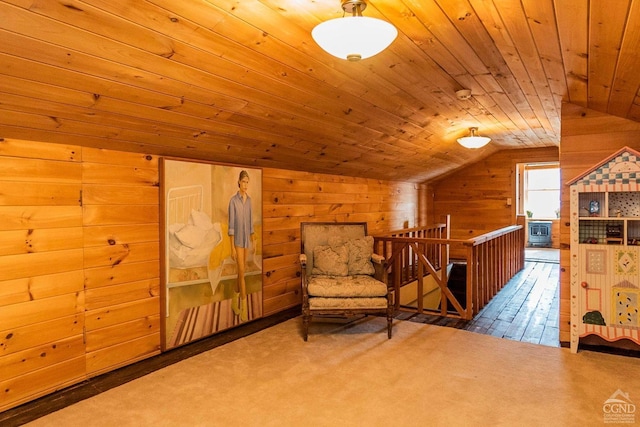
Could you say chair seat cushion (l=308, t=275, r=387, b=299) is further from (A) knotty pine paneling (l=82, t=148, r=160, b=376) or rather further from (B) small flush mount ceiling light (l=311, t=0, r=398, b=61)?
(B) small flush mount ceiling light (l=311, t=0, r=398, b=61)

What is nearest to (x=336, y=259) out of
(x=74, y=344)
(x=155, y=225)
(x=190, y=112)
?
(x=155, y=225)

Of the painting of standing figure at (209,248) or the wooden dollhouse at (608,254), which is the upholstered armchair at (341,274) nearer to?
the painting of standing figure at (209,248)

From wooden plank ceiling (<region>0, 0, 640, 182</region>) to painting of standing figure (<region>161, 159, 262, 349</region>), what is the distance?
0.73 feet

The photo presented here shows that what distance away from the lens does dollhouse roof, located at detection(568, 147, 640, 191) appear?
305cm

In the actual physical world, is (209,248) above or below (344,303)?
above

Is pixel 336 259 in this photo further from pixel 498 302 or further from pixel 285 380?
pixel 498 302

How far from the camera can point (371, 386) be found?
2.69 metres

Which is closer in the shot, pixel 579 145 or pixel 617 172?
pixel 617 172

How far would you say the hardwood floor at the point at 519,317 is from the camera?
12.3 feet

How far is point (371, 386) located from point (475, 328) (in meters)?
1.66

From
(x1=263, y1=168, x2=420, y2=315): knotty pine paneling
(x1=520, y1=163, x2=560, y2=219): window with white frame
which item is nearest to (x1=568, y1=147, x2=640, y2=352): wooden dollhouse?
(x1=263, y1=168, x2=420, y2=315): knotty pine paneling

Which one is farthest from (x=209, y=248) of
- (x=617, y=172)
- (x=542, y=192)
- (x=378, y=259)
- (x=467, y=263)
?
(x=542, y=192)

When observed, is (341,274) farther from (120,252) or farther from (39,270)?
(39,270)

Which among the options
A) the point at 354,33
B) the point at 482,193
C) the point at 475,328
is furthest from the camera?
the point at 482,193
